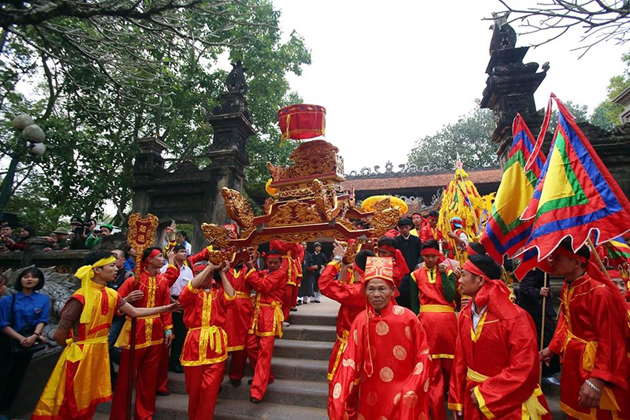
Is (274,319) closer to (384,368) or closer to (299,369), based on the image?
(299,369)

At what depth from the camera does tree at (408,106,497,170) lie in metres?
24.0

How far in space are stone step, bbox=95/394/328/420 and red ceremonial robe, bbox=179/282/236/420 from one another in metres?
0.40

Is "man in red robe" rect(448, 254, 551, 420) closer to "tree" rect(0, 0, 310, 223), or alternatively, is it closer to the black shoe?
the black shoe

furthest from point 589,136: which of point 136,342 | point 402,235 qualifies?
point 136,342

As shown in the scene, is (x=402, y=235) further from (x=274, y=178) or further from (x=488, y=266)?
(x=488, y=266)

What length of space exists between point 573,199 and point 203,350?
375cm

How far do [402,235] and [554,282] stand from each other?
6.94 ft

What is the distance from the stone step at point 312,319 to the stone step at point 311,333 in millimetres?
207

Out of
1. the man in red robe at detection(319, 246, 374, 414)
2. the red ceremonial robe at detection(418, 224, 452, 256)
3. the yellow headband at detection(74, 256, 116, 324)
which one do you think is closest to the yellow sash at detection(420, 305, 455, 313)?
the man in red robe at detection(319, 246, 374, 414)

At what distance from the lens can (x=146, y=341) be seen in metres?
3.95

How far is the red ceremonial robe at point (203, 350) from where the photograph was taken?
3482 mm

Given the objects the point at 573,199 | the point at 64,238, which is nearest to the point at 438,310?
the point at 573,199

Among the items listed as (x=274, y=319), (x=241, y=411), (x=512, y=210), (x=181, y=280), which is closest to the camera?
(x=512, y=210)

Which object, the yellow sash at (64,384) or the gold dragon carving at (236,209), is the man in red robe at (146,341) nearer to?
the yellow sash at (64,384)
